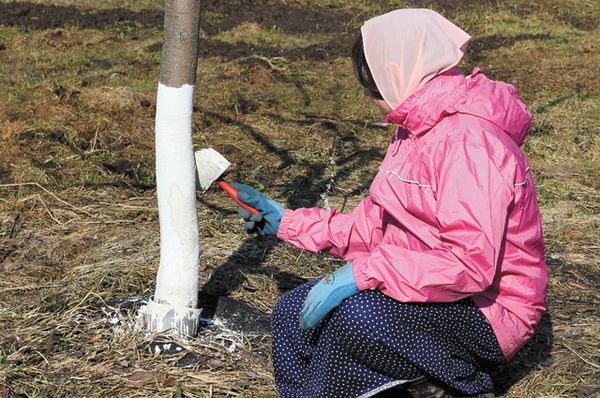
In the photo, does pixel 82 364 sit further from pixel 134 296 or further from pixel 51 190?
pixel 51 190

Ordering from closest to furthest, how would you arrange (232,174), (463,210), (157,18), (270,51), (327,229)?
(463,210)
(327,229)
(232,174)
(270,51)
(157,18)

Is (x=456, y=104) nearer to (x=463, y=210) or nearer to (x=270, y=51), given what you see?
(x=463, y=210)

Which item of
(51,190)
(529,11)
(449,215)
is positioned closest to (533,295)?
(449,215)

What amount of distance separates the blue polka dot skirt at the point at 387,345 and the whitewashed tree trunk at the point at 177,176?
1.81 ft

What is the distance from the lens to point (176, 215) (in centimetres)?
315

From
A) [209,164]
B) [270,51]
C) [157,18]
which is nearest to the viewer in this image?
[209,164]

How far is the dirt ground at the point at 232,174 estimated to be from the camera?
319 cm

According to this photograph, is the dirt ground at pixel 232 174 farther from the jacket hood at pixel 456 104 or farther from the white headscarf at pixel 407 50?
the white headscarf at pixel 407 50

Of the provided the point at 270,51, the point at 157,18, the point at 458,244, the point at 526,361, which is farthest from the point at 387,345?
the point at 157,18

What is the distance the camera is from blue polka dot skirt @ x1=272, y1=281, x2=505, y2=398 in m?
2.54

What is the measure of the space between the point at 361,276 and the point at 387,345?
0.67ft

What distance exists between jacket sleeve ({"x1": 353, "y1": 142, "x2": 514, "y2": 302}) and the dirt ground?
75 cm

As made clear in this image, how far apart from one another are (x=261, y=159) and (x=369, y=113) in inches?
57.5

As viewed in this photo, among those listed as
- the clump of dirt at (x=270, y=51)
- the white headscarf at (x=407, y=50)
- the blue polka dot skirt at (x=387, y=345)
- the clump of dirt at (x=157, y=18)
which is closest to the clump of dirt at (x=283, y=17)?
the clump of dirt at (x=157, y=18)
